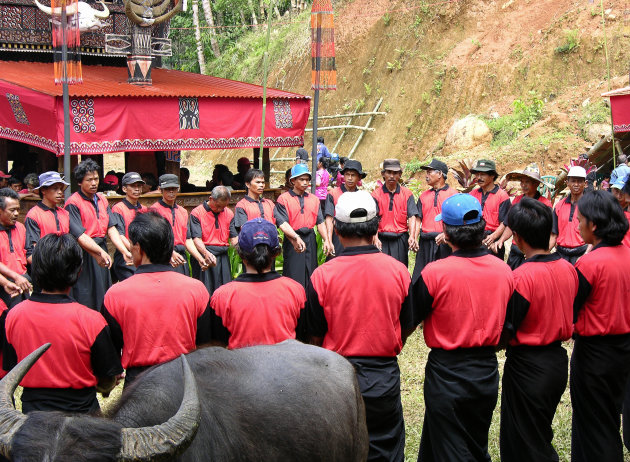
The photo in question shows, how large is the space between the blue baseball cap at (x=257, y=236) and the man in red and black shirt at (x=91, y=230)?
3.93 meters

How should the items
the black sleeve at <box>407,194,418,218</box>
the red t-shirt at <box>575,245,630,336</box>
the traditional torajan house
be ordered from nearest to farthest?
1. the red t-shirt at <box>575,245,630,336</box>
2. the black sleeve at <box>407,194,418,218</box>
3. the traditional torajan house

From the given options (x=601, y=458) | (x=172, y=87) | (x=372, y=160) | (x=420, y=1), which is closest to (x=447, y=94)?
(x=372, y=160)

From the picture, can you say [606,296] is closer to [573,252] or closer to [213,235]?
[573,252]

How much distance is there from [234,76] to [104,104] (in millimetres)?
22771

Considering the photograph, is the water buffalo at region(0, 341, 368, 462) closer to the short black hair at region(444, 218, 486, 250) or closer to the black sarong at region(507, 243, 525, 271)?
the short black hair at region(444, 218, 486, 250)

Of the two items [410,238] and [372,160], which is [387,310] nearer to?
[410,238]

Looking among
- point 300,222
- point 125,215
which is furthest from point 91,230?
point 300,222

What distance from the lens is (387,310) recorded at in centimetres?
412

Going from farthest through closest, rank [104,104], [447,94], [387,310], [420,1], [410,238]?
[420,1], [447,94], [104,104], [410,238], [387,310]

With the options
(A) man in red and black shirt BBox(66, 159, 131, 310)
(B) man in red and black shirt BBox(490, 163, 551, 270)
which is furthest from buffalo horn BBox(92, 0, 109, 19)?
(B) man in red and black shirt BBox(490, 163, 551, 270)

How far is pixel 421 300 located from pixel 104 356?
6.20ft

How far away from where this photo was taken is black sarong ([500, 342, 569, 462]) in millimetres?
4289

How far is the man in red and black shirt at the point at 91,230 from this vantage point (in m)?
7.83

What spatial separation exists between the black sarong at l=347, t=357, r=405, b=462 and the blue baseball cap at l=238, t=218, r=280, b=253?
0.87 meters
